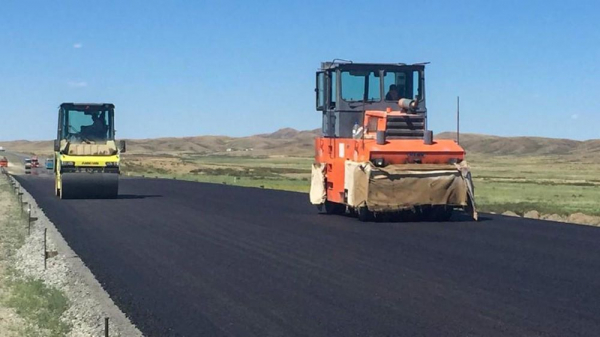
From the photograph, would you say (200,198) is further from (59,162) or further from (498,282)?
(498,282)

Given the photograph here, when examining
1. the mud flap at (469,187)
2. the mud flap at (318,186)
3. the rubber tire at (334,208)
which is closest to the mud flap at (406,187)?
the mud flap at (469,187)

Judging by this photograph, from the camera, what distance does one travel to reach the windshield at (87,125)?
33500 mm

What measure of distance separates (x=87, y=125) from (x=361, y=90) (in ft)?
47.4

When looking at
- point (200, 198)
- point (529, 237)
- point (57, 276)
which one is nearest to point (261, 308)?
point (57, 276)

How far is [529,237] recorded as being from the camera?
1784cm

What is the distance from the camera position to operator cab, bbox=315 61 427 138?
22.7 m

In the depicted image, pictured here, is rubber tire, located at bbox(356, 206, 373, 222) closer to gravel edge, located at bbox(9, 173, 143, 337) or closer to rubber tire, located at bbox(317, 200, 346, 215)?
rubber tire, located at bbox(317, 200, 346, 215)

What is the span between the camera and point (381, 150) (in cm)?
2158

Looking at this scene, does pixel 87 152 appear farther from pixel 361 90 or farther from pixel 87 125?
pixel 361 90

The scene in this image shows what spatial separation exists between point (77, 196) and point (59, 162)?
1.41 metres

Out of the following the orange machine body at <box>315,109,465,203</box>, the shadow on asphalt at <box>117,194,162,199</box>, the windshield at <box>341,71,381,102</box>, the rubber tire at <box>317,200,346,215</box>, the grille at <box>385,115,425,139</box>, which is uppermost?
the windshield at <box>341,71,381,102</box>

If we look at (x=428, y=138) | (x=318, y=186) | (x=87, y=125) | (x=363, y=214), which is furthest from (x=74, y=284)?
(x=87, y=125)

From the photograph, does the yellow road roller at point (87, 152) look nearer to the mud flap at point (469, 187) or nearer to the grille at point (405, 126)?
the grille at point (405, 126)

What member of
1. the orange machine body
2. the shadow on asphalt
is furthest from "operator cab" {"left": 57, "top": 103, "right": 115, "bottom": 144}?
the orange machine body
